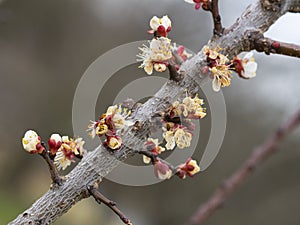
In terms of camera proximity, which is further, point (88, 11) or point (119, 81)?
point (88, 11)

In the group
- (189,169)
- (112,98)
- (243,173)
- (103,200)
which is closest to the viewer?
(243,173)

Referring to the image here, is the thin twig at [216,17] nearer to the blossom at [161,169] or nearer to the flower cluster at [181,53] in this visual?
the flower cluster at [181,53]

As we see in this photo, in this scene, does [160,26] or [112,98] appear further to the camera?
[112,98]

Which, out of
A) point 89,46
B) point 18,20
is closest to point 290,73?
point 89,46

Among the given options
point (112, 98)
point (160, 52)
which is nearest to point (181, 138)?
point (160, 52)

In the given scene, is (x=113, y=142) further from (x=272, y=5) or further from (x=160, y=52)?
(x=272, y=5)

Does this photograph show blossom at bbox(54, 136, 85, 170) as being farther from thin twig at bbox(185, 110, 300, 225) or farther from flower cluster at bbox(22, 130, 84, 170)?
thin twig at bbox(185, 110, 300, 225)

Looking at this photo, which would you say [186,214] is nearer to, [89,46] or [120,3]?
[89,46]
